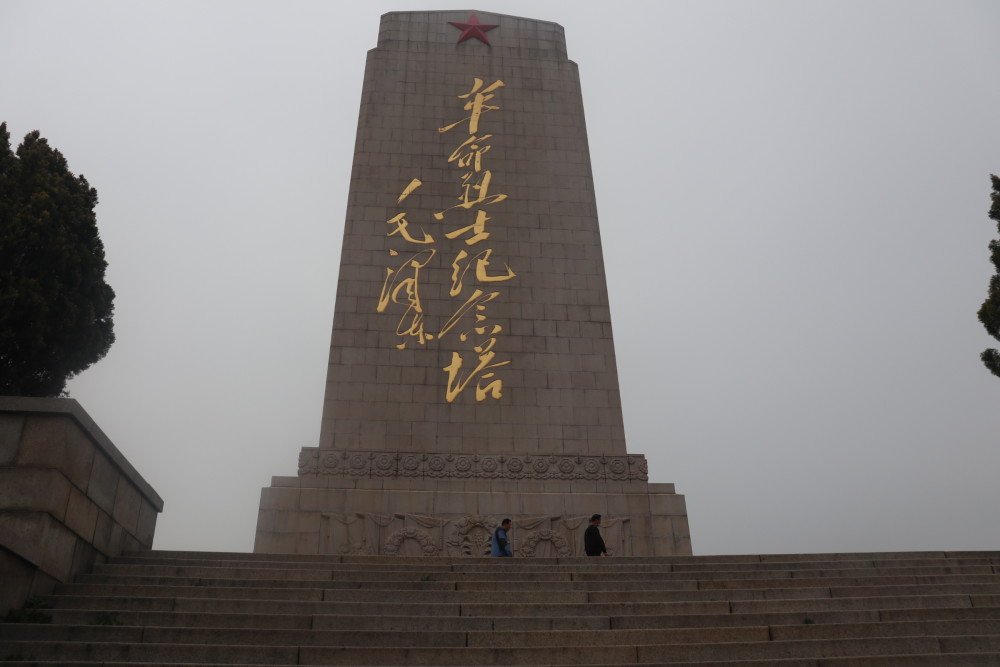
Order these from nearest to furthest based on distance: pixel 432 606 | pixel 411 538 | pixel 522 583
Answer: pixel 432 606, pixel 522 583, pixel 411 538

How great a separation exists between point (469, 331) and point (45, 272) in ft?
18.0

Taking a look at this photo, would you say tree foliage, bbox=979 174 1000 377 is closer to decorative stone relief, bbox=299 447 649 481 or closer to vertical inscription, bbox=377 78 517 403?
decorative stone relief, bbox=299 447 649 481

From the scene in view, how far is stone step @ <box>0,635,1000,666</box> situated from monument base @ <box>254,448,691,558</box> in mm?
5158

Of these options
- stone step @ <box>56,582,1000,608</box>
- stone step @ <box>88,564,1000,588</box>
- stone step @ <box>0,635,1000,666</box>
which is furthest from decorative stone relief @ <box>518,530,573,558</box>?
stone step @ <box>0,635,1000,666</box>

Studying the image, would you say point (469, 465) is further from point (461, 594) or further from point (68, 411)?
point (68, 411)

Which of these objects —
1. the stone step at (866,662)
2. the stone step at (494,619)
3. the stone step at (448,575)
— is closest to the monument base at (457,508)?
the stone step at (448,575)

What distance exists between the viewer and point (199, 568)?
19.8 feet

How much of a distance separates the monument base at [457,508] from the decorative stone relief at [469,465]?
14mm

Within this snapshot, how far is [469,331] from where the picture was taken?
1170 centimetres

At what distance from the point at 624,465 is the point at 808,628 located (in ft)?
19.0

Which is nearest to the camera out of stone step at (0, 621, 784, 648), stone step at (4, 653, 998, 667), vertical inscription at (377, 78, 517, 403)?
stone step at (4, 653, 998, 667)

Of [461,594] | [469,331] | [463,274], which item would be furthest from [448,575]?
[463,274]

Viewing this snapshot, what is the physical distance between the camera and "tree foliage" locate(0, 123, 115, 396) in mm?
7566

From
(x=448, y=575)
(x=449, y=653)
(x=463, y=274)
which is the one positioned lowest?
(x=449, y=653)
